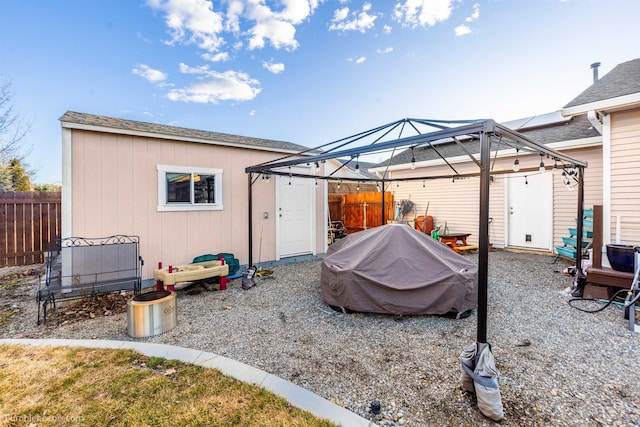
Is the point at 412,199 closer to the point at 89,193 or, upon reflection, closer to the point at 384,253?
the point at 384,253

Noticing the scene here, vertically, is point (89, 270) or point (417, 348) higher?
point (89, 270)

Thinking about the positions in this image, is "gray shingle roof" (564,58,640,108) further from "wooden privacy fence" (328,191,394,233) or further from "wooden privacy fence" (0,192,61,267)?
"wooden privacy fence" (0,192,61,267)

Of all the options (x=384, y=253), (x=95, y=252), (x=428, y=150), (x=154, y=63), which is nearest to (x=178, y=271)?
(x=95, y=252)

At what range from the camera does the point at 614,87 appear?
4480 millimetres

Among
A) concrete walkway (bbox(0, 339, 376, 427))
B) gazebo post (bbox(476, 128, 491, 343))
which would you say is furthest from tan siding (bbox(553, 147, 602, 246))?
concrete walkway (bbox(0, 339, 376, 427))

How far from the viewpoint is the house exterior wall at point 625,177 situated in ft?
14.0

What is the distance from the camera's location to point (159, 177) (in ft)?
16.8

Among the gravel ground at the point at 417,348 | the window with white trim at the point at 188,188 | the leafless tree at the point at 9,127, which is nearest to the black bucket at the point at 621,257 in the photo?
the gravel ground at the point at 417,348

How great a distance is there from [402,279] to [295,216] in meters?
3.93

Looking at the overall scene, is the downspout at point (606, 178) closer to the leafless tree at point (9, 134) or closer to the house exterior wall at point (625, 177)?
the house exterior wall at point (625, 177)

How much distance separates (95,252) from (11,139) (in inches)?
376

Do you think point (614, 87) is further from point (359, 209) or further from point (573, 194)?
point (359, 209)

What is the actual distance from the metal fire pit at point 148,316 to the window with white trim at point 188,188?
2.43 metres

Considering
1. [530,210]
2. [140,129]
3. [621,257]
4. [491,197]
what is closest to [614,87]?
[621,257]
